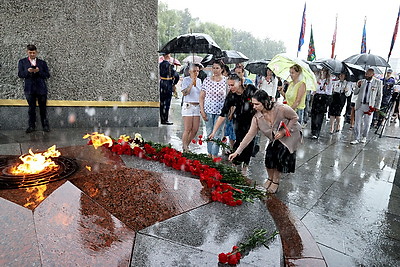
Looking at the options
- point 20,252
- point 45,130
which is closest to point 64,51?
point 45,130

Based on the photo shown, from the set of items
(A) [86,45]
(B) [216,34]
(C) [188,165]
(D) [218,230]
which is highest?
(B) [216,34]

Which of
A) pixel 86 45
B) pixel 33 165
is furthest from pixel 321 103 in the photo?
pixel 33 165

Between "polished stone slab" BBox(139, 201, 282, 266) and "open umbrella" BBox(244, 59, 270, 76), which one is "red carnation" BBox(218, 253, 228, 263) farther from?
"open umbrella" BBox(244, 59, 270, 76)

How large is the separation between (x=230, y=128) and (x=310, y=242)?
9.54ft

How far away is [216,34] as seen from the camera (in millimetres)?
48812

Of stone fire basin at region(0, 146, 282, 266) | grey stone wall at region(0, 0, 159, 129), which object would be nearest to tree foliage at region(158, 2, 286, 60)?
grey stone wall at region(0, 0, 159, 129)

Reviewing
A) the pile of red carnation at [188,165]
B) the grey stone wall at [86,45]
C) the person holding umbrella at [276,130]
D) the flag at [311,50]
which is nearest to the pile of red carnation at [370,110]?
the person holding umbrella at [276,130]

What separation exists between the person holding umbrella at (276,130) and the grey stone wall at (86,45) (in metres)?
4.87

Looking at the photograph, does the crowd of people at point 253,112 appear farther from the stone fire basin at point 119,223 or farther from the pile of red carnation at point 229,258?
the pile of red carnation at point 229,258

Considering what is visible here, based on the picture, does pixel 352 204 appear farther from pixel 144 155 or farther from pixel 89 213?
pixel 89 213

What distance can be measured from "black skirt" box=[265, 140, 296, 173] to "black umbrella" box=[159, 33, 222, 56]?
3.17 meters

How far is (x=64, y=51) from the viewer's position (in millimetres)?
6867

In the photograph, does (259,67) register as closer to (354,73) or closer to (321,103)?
(354,73)

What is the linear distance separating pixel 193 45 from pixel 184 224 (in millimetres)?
4693
